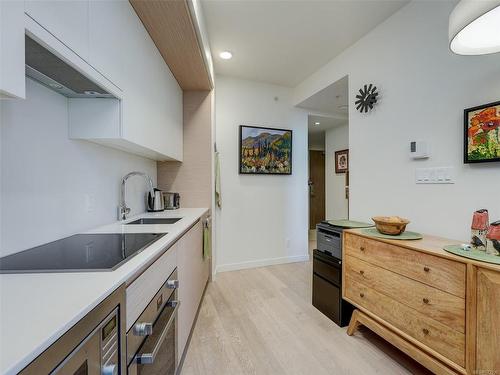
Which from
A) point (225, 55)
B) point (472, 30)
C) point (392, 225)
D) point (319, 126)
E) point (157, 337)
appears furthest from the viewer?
point (319, 126)

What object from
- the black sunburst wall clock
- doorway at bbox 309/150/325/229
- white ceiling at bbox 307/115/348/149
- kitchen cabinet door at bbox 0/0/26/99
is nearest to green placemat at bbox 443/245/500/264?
the black sunburst wall clock

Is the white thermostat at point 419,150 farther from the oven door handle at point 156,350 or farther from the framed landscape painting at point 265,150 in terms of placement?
the oven door handle at point 156,350

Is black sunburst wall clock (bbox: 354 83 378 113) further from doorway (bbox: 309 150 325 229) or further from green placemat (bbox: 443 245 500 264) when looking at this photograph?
doorway (bbox: 309 150 325 229)

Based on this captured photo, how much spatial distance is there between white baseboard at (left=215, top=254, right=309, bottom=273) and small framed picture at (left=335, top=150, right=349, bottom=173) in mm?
1679

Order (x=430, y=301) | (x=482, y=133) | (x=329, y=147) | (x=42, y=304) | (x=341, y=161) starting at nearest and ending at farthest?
(x=42, y=304) → (x=430, y=301) → (x=482, y=133) → (x=341, y=161) → (x=329, y=147)

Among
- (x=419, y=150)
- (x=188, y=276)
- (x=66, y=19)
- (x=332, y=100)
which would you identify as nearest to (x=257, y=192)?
(x=332, y=100)

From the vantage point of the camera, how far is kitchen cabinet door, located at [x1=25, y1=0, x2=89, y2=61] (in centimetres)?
73

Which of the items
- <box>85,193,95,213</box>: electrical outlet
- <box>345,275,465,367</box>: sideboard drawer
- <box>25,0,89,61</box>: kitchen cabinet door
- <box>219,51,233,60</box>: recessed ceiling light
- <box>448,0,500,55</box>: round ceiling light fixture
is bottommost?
<box>345,275,465,367</box>: sideboard drawer

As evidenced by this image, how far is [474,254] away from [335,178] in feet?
10.8

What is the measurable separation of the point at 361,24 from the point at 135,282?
104 inches

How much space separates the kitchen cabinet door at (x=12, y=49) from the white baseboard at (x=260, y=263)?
281 cm

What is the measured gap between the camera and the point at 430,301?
1271mm

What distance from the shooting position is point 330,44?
2.41m

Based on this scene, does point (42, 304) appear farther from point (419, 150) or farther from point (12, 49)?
point (419, 150)
